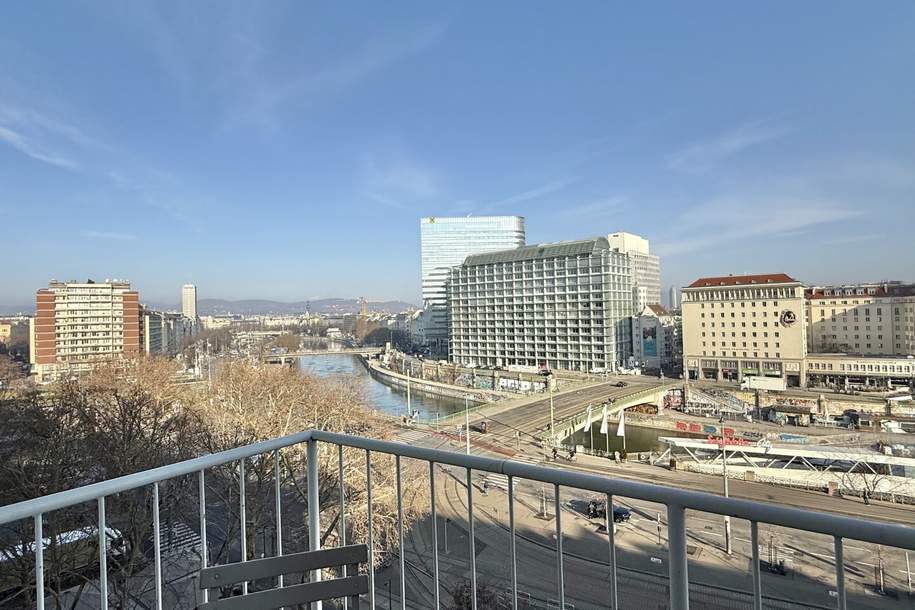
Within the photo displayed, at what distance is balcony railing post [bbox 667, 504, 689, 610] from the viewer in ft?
3.76

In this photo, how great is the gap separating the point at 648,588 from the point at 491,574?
73.4 inches

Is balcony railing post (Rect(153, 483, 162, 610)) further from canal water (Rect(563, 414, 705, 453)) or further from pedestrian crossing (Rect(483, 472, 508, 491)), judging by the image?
canal water (Rect(563, 414, 705, 453))

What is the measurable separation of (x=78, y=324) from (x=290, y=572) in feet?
149

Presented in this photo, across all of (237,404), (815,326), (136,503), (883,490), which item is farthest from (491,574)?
(815,326)

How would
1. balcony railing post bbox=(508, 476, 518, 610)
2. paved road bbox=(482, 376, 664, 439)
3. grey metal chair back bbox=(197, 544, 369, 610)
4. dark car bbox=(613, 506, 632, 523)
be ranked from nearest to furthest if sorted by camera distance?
dark car bbox=(613, 506, 632, 523) → balcony railing post bbox=(508, 476, 518, 610) → grey metal chair back bbox=(197, 544, 369, 610) → paved road bbox=(482, 376, 664, 439)

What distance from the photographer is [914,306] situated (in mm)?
35844

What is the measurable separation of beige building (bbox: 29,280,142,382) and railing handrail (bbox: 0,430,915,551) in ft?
133

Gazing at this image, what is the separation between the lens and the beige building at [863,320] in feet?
119

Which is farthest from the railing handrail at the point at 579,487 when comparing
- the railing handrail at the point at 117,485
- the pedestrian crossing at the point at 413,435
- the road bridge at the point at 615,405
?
the road bridge at the point at 615,405

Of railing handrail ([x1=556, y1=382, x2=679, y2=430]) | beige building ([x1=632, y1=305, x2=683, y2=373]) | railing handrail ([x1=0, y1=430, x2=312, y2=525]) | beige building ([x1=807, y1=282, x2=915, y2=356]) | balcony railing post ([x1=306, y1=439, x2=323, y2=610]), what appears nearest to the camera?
railing handrail ([x1=0, y1=430, x2=312, y2=525])

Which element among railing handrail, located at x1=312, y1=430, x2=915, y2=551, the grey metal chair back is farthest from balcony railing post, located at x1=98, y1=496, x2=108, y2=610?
railing handrail, located at x1=312, y1=430, x2=915, y2=551

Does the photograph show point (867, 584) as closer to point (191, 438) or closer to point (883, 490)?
point (191, 438)

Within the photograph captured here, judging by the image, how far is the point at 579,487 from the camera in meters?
1.26

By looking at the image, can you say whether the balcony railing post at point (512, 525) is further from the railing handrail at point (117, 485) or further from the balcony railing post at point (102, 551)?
the balcony railing post at point (102, 551)
